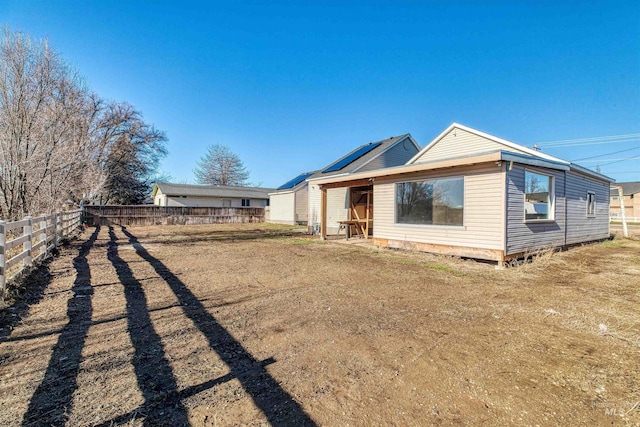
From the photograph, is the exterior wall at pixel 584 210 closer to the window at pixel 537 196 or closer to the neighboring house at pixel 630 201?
the window at pixel 537 196

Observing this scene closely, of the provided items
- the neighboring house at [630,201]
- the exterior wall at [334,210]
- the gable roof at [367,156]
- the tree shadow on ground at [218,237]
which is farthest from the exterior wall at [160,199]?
the neighboring house at [630,201]

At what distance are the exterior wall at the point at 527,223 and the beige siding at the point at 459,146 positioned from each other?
4244 millimetres

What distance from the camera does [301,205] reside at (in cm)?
2134

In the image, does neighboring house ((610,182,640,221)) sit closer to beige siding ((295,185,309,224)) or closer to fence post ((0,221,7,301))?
beige siding ((295,185,309,224))

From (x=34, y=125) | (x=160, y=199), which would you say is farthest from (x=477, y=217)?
(x=160, y=199)

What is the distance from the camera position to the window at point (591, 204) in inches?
416

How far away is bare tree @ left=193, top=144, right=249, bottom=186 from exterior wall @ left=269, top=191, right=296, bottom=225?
66.1ft

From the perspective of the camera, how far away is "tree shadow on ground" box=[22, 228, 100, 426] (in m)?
1.86

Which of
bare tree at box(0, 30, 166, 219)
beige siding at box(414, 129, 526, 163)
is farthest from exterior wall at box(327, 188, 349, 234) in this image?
bare tree at box(0, 30, 166, 219)

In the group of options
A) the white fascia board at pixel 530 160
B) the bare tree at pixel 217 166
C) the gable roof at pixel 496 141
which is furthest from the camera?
the bare tree at pixel 217 166

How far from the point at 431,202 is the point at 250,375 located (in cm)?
717

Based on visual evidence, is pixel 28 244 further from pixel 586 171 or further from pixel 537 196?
pixel 586 171

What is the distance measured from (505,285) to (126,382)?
5744mm

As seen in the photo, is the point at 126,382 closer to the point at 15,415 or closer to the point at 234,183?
the point at 15,415
